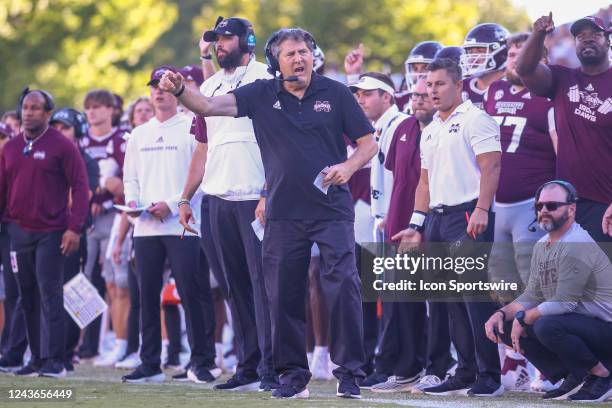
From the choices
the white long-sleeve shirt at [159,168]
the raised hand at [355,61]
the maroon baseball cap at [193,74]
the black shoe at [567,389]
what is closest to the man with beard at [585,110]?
the black shoe at [567,389]

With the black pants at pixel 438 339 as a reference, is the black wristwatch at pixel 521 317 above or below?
above

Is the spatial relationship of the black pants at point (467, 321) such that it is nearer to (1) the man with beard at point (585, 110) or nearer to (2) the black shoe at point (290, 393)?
(1) the man with beard at point (585, 110)

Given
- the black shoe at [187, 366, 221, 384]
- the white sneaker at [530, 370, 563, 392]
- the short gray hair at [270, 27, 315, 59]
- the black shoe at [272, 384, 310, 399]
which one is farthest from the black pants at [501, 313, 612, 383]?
the black shoe at [187, 366, 221, 384]

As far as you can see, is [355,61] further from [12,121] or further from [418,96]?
[12,121]

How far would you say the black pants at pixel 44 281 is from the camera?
11.8 metres

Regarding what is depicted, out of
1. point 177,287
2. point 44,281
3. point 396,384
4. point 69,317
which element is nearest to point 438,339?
point 396,384

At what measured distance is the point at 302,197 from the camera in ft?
29.0

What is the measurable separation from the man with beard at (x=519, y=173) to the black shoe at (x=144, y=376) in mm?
2716

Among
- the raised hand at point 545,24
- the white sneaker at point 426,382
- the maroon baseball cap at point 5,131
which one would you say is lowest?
the white sneaker at point 426,382

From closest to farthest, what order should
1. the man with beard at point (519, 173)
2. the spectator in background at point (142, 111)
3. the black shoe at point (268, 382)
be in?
the black shoe at point (268, 382) → the man with beard at point (519, 173) → the spectator in background at point (142, 111)

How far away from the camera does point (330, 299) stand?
8.84 metres

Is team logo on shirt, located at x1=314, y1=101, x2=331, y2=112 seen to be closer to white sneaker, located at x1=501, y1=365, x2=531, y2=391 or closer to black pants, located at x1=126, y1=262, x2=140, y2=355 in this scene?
white sneaker, located at x1=501, y1=365, x2=531, y2=391

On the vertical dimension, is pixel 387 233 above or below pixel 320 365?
above

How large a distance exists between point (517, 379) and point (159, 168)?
334 centimetres
